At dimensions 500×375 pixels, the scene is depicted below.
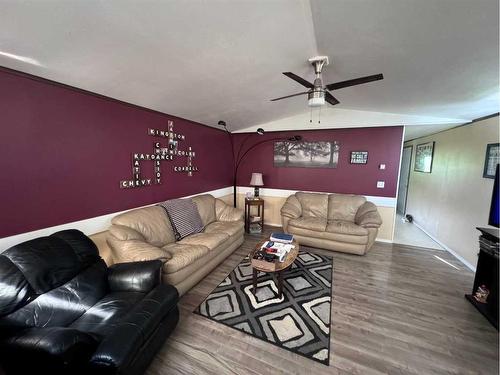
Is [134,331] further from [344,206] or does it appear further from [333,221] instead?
[344,206]

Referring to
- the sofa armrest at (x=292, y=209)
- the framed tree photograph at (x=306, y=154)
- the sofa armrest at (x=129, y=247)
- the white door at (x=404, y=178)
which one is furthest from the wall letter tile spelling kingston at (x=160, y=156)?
the white door at (x=404, y=178)

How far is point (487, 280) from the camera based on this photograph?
7.50ft

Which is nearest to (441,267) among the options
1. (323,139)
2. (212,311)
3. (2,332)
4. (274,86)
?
(323,139)

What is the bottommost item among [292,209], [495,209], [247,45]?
[292,209]

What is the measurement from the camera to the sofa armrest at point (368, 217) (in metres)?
3.44

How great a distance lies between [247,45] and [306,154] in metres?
3.15

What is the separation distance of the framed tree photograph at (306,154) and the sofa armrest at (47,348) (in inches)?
172

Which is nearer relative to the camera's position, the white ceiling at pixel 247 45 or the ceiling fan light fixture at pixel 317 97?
the white ceiling at pixel 247 45

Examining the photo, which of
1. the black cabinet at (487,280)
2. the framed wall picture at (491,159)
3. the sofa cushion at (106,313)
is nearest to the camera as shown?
the sofa cushion at (106,313)

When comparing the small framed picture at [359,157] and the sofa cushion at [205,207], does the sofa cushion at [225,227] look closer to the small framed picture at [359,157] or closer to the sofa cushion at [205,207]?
the sofa cushion at [205,207]

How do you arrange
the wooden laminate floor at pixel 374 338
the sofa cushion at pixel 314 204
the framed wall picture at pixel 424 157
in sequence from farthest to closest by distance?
the framed wall picture at pixel 424 157 < the sofa cushion at pixel 314 204 < the wooden laminate floor at pixel 374 338

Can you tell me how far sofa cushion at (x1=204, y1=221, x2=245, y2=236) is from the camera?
332 cm

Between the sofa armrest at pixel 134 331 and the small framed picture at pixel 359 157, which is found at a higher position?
the small framed picture at pixel 359 157

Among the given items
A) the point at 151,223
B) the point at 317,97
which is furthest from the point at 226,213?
the point at 317,97
